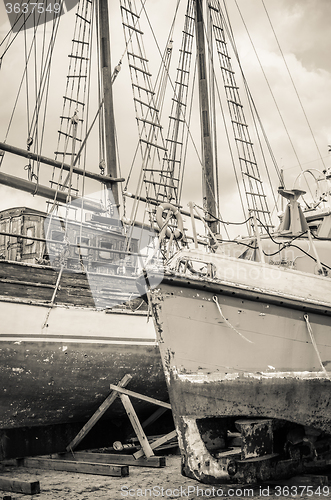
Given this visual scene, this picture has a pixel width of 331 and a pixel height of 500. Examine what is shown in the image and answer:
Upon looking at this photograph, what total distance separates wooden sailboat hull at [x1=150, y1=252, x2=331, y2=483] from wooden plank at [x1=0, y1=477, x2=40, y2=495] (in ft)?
5.49

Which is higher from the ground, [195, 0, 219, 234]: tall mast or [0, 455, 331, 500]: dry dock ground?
[195, 0, 219, 234]: tall mast

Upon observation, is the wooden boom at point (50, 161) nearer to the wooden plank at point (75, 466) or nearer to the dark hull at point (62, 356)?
Result: the dark hull at point (62, 356)

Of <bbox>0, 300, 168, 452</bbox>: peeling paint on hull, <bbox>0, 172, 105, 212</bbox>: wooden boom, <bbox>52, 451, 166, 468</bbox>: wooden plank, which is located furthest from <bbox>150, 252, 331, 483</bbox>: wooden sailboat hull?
<bbox>0, 172, 105, 212</bbox>: wooden boom

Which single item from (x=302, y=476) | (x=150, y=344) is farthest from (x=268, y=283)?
(x=150, y=344)

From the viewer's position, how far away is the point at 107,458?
633 cm

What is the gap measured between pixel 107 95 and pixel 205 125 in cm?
293

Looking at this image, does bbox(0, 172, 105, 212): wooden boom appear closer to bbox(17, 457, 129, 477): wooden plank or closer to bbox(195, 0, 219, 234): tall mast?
bbox(195, 0, 219, 234): tall mast

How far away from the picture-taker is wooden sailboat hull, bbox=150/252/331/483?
16.1 ft

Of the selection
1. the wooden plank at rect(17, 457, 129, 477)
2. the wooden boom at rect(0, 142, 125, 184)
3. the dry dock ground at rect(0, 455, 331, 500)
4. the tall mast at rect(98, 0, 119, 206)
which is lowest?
the dry dock ground at rect(0, 455, 331, 500)

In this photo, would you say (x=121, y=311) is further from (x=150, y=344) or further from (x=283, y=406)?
(x=283, y=406)

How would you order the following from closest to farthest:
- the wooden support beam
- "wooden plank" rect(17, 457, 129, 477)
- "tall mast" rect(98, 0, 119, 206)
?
"wooden plank" rect(17, 457, 129, 477)
the wooden support beam
"tall mast" rect(98, 0, 119, 206)

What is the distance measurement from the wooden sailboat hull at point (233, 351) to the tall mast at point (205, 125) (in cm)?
734

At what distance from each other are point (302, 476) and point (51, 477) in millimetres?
3082

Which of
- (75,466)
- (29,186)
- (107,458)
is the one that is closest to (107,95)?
(29,186)
